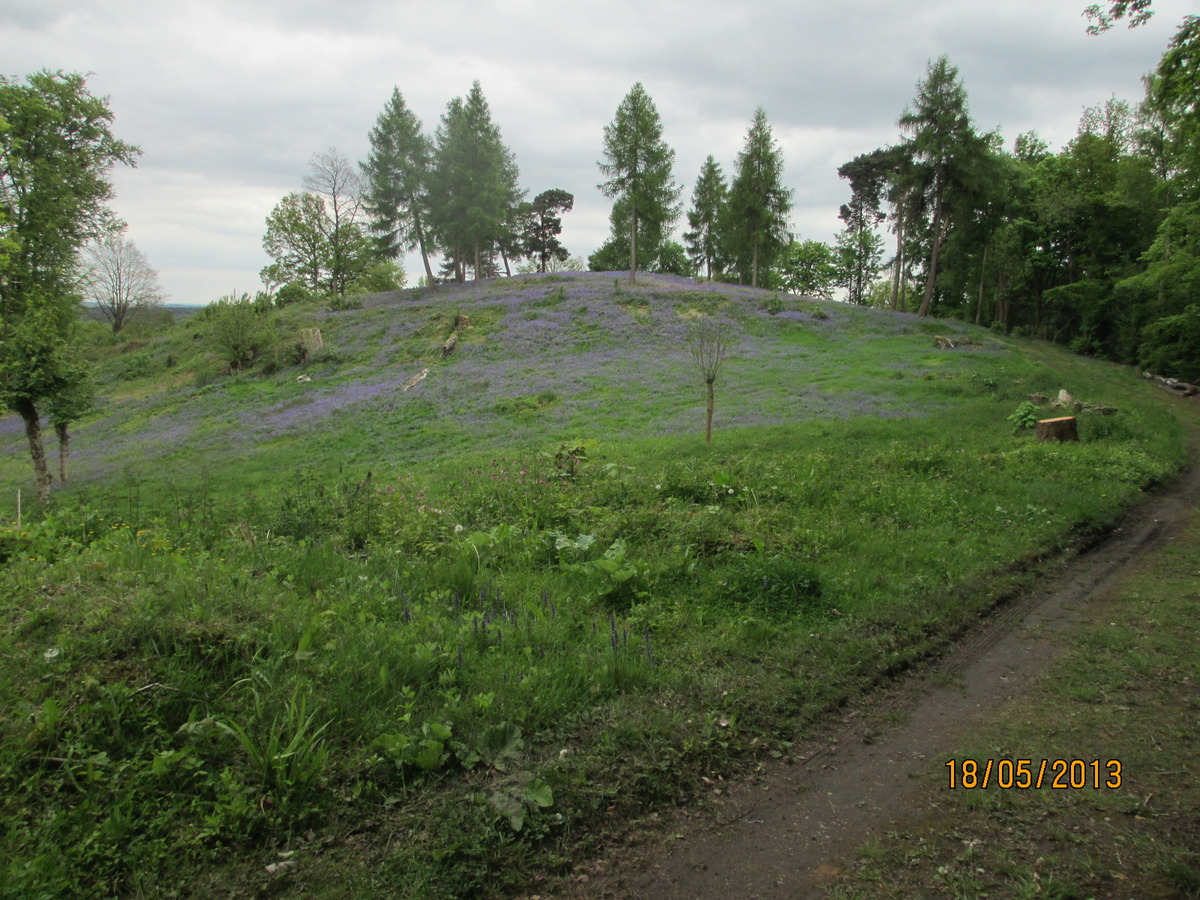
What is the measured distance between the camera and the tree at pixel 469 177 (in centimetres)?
4197

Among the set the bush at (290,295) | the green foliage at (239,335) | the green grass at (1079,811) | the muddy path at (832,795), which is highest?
the bush at (290,295)

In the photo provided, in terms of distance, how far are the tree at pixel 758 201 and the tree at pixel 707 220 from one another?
832 centimetres

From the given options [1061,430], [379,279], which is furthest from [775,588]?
[379,279]

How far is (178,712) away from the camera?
351 centimetres

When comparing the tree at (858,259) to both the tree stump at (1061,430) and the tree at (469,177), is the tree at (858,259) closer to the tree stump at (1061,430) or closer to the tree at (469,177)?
the tree at (469,177)

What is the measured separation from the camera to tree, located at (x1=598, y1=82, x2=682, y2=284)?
3659 centimetres

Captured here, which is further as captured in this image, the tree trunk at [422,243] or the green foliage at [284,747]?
the tree trunk at [422,243]

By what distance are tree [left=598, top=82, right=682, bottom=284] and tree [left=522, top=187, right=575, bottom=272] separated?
40.4 meters

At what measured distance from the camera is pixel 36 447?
14844mm

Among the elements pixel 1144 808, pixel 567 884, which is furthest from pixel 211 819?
pixel 1144 808

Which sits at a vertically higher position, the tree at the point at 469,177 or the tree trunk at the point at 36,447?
the tree at the point at 469,177

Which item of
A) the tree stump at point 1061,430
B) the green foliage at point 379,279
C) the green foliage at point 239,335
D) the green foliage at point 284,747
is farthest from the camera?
the green foliage at point 379,279

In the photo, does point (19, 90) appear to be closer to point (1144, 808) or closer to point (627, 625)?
point (627, 625)

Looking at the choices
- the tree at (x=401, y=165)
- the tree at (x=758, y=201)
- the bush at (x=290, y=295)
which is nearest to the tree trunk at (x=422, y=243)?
the tree at (x=401, y=165)
